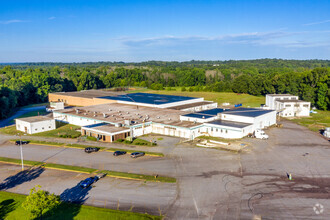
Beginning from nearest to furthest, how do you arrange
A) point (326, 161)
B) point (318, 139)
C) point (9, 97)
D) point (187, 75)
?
1. point (326, 161)
2. point (318, 139)
3. point (9, 97)
4. point (187, 75)

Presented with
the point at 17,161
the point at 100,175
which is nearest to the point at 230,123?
the point at 100,175

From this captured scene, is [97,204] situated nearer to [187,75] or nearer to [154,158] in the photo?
[154,158]

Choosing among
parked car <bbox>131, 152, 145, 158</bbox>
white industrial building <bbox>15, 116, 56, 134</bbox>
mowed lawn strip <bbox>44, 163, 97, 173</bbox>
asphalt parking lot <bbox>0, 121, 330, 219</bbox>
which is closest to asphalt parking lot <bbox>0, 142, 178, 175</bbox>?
asphalt parking lot <bbox>0, 121, 330, 219</bbox>

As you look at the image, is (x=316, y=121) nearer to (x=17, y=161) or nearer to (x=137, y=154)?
(x=137, y=154)

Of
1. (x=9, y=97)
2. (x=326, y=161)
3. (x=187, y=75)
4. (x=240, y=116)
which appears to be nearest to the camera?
(x=326, y=161)

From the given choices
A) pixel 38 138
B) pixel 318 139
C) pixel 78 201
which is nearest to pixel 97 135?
pixel 38 138
